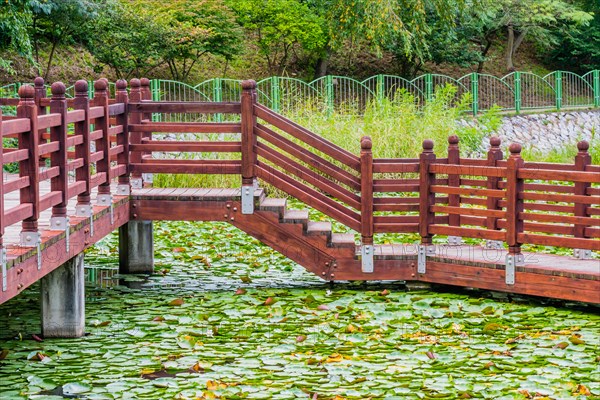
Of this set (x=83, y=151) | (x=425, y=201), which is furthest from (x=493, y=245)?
(x=83, y=151)

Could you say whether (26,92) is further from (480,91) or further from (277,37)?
(480,91)

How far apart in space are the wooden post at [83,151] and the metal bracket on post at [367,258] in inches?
112

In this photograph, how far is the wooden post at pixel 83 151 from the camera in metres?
10.1

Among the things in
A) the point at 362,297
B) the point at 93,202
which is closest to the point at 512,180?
the point at 362,297

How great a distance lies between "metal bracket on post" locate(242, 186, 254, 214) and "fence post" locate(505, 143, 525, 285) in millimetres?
2678

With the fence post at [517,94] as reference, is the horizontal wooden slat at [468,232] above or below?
below

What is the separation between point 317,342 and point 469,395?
1943 mm

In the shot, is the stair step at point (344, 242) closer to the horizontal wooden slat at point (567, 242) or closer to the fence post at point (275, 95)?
the horizontal wooden slat at point (567, 242)

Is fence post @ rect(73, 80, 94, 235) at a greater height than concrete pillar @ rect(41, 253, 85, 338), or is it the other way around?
fence post @ rect(73, 80, 94, 235)

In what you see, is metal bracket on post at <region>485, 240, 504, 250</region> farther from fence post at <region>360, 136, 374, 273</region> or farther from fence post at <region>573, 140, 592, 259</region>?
fence post at <region>360, 136, 374, 273</region>

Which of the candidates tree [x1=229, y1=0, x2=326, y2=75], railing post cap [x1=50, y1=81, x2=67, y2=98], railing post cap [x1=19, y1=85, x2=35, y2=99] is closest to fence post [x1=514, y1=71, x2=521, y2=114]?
tree [x1=229, y1=0, x2=326, y2=75]

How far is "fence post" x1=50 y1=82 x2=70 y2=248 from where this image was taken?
9.28m

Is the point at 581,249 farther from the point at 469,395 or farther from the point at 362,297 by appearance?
the point at 469,395

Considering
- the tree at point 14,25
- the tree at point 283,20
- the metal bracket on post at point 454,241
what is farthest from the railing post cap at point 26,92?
the tree at point 283,20
